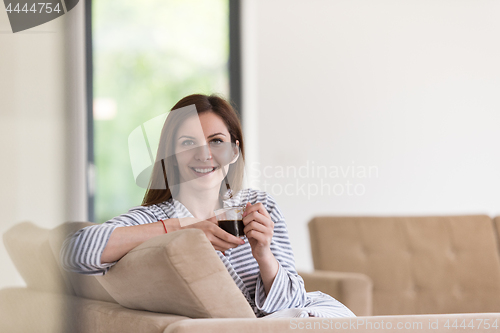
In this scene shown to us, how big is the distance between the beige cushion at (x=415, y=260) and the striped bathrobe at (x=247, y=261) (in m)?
0.73

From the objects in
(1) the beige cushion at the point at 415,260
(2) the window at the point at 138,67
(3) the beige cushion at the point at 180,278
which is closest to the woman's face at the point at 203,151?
(3) the beige cushion at the point at 180,278

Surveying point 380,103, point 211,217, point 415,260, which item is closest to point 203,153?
point 211,217

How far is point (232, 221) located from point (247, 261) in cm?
14

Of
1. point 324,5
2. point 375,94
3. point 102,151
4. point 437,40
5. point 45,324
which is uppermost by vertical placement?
point 324,5

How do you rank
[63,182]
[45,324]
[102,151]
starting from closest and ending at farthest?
[45,324]
[63,182]
[102,151]

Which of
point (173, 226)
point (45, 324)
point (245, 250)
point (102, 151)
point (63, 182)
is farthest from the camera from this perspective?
point (102, 151)

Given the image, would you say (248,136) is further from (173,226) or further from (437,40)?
(173,226)

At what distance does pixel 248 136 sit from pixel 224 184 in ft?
5.36

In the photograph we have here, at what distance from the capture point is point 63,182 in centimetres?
263

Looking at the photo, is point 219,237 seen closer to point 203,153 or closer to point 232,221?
point 232,221

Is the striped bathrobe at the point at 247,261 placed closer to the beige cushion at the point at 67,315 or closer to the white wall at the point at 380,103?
the beige cushion at the point at 67,315

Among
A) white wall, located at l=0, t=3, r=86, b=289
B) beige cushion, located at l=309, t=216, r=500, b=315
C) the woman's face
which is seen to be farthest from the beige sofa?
beige cushion, located at l=309, t=216, r=500, b=315

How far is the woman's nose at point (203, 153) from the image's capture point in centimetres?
103

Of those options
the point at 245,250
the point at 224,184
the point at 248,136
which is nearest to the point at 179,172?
the point at 224,184
